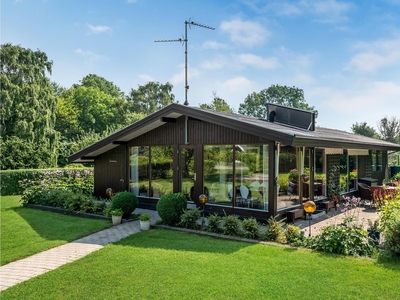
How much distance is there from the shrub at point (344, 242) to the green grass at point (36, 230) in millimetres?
5524

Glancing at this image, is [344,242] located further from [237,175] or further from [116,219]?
[116,219]

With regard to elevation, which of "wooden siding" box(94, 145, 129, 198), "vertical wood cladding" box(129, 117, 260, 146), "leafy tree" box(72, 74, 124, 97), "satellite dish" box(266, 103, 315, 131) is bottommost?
"wooden siding" box(94, 145, 129, 198)

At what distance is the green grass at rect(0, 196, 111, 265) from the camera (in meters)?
6.48

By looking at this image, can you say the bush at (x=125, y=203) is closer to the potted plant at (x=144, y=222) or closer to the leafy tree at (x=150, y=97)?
the potted plant at (x=144, y=222)

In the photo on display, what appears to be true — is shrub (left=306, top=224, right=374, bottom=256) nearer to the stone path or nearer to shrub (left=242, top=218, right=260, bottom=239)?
shrub (left=242, top=218, right=260, bottom=239)

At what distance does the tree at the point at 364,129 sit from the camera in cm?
4224

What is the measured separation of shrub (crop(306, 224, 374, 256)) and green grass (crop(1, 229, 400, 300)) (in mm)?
292

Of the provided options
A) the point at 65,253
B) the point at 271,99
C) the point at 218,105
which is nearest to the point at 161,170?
the point at 65,253

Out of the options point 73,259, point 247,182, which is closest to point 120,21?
point 247,182

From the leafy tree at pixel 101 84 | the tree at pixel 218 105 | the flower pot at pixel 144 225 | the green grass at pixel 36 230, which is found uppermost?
the leafy tree at pixel 101 84

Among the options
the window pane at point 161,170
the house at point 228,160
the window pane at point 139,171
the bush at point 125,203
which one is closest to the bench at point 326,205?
the house at point 228,160

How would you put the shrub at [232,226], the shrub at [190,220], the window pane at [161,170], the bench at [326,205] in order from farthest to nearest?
the window pane at [161,170], the bench at [326,205], the shrub at [190,220], the shrub at [232,226]

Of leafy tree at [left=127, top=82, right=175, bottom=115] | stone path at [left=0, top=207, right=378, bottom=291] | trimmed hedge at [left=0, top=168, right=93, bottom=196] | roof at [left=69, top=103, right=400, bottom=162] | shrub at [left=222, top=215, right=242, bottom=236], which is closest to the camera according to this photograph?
stone path at [left=0, top=207, right=378, bottom=291]

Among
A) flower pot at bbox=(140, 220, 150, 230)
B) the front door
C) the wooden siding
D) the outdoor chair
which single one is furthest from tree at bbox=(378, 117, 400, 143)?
flower pot at bbox=(140, 220, 150, 230)
